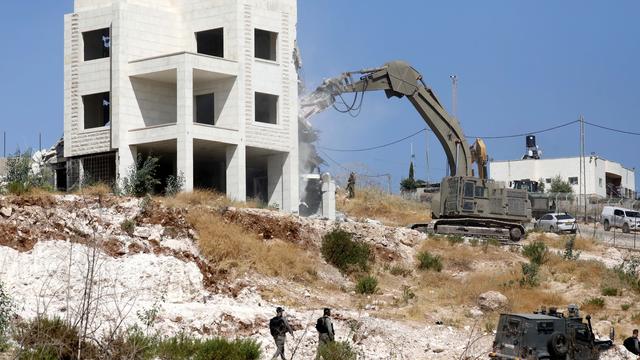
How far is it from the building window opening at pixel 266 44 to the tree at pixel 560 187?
156ft

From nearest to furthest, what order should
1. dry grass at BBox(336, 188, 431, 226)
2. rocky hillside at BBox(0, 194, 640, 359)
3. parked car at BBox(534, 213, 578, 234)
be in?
rocky hillside at BBox(0, 194, 640, 359) → dry grass at BBox(336, 188, 431, 226) → parked car at BBox(534, 213, 578, 234)

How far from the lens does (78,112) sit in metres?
48.1

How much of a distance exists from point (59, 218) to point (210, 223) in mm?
5056

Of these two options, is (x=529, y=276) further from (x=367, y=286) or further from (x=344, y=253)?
(x=344, y=253)

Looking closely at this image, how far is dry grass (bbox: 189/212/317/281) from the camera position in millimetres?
37125

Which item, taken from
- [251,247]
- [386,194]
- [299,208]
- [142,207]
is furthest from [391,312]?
[386,194]

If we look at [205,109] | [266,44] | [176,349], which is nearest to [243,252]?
Answer: [205,109]

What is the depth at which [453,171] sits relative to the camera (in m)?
51.7

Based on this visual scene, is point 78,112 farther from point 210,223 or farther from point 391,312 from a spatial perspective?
point 391,312

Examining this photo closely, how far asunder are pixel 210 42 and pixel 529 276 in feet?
57.7

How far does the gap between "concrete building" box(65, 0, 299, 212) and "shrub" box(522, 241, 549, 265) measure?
10128mm

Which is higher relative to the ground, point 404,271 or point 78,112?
point 78,112

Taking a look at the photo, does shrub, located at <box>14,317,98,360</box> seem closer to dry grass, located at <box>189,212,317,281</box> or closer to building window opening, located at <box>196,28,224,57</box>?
dry grass, located at <box>189,212,317,281</box>

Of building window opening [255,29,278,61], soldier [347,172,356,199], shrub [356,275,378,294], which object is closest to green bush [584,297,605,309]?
shrub [356,275,378,294]
